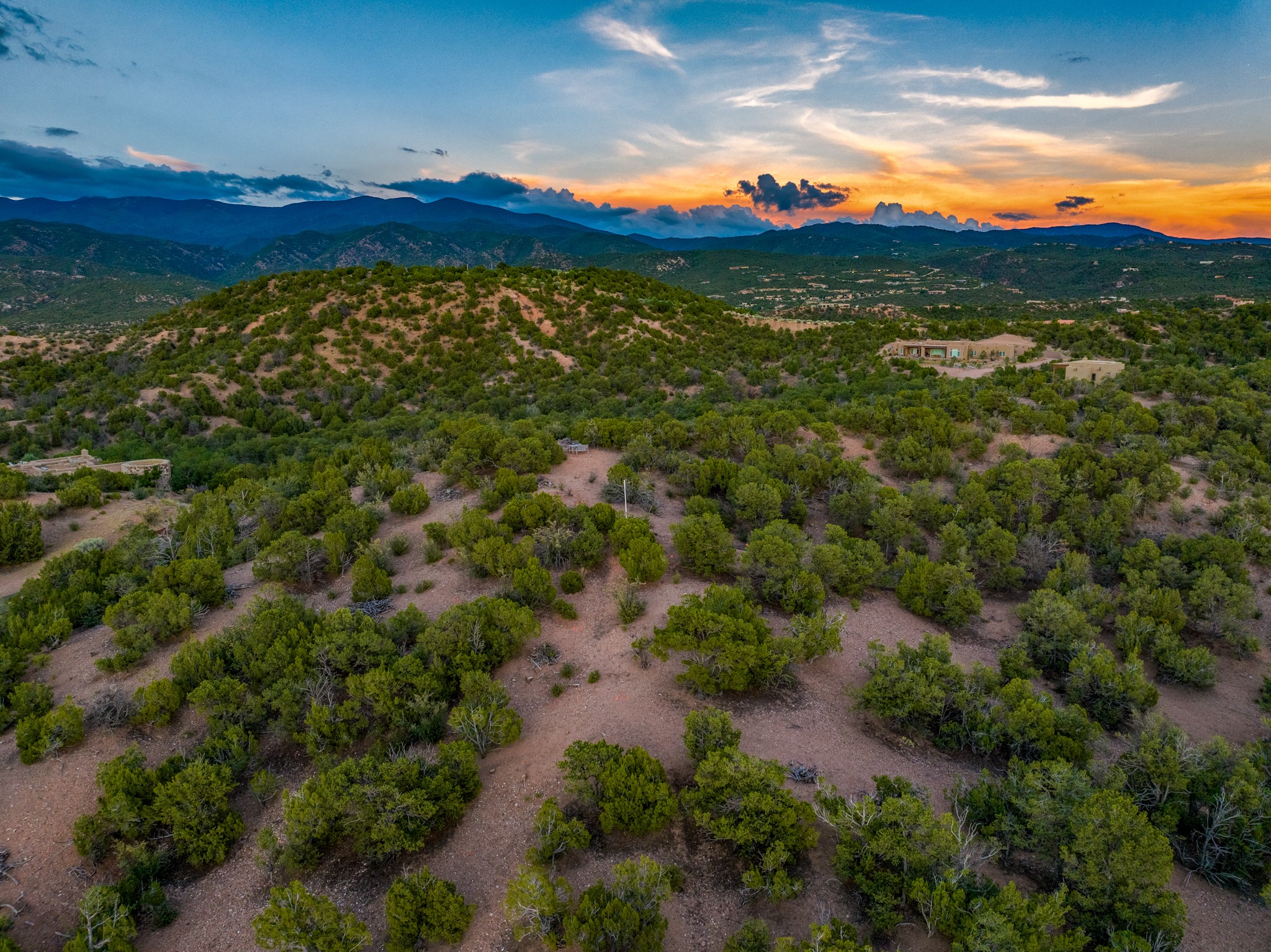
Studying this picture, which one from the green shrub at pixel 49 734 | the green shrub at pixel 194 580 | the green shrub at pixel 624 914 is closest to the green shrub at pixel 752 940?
the green shrub at pixel 624 914

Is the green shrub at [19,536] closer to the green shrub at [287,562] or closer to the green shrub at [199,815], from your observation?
the green shrub at [287,562]

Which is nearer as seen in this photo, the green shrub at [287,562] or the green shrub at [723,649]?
the green shrub at [723,649]

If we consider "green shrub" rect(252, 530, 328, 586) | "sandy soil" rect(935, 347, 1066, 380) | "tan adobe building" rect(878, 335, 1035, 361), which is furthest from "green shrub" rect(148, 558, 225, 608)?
"tan adobe building" rect(878, 335, 1035, 361)

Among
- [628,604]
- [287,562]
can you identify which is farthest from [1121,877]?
[287,562]

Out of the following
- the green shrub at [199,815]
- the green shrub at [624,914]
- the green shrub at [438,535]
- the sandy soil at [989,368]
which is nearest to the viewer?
the green shrub at [624,914]

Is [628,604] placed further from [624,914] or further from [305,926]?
[305,926]

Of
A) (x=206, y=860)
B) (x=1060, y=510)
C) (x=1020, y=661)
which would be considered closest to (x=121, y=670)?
(x=206, y=860)
